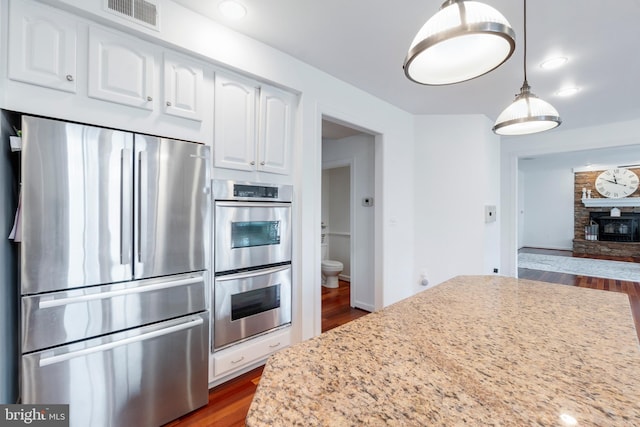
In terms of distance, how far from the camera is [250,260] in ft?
6.86

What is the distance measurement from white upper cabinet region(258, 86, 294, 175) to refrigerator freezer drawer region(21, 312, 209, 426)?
1.21 metres

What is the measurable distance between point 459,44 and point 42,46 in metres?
1.89

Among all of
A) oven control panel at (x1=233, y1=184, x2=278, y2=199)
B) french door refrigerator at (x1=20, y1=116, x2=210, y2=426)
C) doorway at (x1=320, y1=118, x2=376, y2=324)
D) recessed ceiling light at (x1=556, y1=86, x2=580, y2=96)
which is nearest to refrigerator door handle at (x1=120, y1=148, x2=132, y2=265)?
french door refrigerator at (x1=20, y1=116, x2=210, y2=426)

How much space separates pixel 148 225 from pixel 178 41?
1.15m

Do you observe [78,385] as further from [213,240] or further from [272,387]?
[272,387]

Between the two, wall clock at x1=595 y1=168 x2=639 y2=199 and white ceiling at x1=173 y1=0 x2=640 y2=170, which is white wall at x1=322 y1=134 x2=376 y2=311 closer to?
white ceiling at x1=173 y1=0 x2=640 y2=170

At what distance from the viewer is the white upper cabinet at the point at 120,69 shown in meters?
1.48

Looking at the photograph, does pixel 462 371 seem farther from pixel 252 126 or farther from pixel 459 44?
pixel 252 126

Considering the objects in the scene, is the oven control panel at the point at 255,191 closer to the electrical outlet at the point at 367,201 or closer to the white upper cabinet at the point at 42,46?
the white upper cabinet at the point at 42,46

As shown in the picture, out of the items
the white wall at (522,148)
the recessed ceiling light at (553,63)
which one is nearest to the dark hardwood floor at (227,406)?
the recessed ceiling light at (553,63)

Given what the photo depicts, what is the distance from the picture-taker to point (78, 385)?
54.2 inches

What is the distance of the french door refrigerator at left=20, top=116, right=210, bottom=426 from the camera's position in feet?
4.25

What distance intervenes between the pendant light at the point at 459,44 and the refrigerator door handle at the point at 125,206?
4.89 feet

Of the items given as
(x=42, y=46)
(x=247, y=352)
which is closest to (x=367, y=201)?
(x=247, y=352)
